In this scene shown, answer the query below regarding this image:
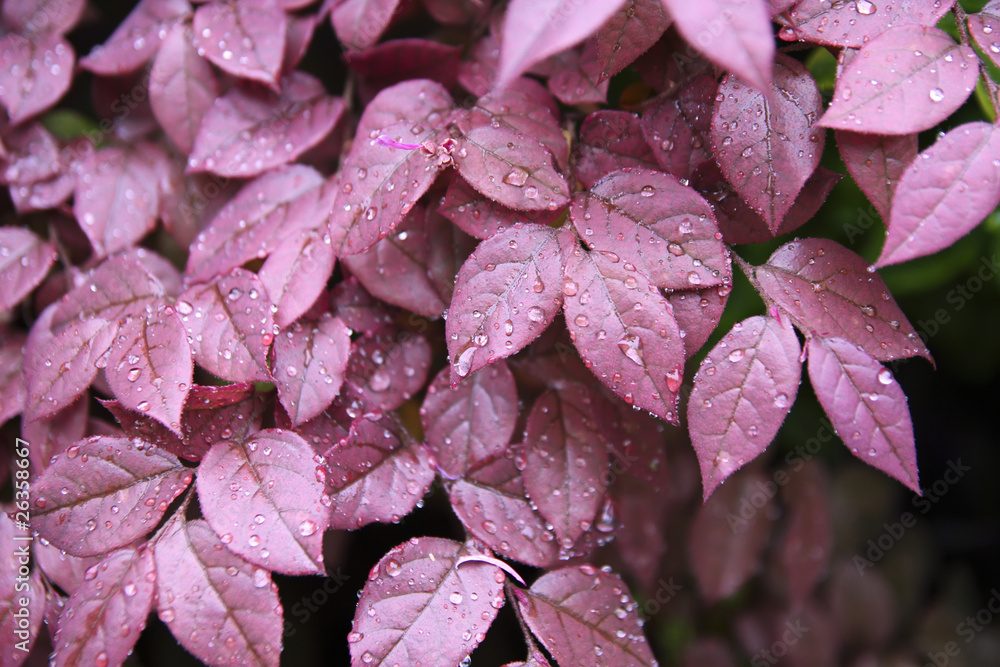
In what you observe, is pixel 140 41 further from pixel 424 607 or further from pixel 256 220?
pixel 424 607

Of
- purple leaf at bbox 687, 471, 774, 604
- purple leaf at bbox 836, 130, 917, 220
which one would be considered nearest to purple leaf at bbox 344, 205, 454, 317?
purple leaf at bbox 836, 130, 917, 220

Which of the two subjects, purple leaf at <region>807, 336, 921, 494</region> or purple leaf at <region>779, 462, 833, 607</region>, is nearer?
purple leaf at <region>807, 336, 921, 494</region>

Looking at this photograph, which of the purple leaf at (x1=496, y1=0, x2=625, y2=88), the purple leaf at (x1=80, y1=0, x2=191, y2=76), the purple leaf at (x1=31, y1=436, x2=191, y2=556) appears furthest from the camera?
the purple leaf at (x1=80, y1=0, x2=191, y2=76)

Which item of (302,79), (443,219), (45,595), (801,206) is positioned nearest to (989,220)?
(801,206)

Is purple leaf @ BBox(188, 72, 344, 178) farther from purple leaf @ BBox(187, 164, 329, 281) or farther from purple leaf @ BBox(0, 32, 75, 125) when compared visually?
purple leaf @ BBox(0, 32, 75, 125)

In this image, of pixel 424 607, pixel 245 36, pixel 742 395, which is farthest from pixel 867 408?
pixel 245 36

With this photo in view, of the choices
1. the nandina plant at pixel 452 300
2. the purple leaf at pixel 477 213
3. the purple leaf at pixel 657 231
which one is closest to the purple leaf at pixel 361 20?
the nandina plant at pixel 452 300

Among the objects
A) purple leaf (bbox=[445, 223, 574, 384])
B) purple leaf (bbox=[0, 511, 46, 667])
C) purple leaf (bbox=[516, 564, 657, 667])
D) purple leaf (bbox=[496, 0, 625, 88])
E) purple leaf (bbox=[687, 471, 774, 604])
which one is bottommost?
purple leaf (bbox=[687, 471, 774, 604])

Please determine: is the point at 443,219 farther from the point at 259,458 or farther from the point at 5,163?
the point at 5,163
